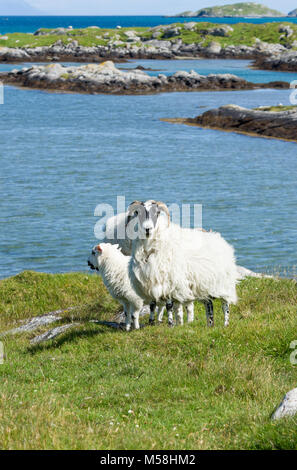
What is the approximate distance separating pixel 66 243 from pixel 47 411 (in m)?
21.6

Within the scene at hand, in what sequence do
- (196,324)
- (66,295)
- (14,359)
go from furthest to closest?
(66,295) < (196,324) < (14,359)

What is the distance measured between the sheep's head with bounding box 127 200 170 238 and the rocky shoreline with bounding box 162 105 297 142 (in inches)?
1910

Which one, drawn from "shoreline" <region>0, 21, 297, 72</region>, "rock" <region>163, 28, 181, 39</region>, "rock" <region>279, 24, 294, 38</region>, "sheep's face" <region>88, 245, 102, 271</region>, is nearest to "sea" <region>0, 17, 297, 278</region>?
"sheep's face" <region>88, 245, 102, 271</region>

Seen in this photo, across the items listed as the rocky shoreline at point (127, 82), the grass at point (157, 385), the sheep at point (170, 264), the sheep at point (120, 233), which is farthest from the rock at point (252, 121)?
the sheep at point (170, 264)

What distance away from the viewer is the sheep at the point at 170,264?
1200 centimetres

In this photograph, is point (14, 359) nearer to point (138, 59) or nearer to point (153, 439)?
point (153, 439)

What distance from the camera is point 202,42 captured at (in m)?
164

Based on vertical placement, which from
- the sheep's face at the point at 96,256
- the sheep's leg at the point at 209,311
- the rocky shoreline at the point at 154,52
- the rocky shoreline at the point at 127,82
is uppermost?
the rocky shoreline at the point at 154,52

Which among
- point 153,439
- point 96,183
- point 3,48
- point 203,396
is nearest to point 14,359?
point 203,396

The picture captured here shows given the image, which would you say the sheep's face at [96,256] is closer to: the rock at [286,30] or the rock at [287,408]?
the rock at [287,408]

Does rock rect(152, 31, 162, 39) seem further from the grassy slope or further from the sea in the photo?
the sea

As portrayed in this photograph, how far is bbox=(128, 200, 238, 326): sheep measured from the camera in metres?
12.0

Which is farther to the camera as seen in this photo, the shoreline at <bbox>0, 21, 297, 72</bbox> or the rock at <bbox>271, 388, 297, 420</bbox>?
the shoreline at <bbox>0, 21, 297, 72</bbox>

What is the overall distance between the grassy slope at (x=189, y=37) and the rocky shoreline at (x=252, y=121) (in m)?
95.6
